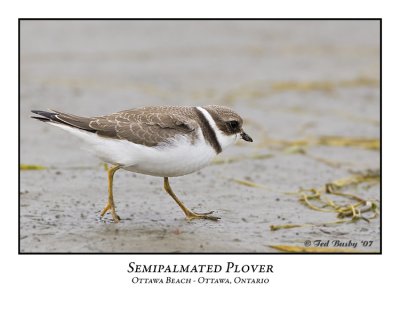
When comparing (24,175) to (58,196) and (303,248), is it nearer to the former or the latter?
(58,196)

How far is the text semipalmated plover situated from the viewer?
6.83 meters

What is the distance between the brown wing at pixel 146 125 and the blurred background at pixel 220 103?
3.11ft

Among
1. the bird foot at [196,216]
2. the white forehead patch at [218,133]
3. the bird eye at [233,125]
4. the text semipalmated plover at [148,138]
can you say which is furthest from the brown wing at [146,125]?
the bird foot at [196,216]

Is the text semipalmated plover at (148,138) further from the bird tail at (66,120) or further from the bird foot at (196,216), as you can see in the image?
the bird foot at (196,216)

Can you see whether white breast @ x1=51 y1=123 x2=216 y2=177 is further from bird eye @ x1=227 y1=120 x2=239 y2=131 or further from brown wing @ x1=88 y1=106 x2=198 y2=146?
bird eye @ x1=227 y1=120 x2=239 y2=131

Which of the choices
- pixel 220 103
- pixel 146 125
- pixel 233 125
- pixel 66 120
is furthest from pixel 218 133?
pixel 220 103

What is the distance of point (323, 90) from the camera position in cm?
1365

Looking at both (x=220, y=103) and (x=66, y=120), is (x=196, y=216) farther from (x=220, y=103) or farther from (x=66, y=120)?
(x=220, y=103)

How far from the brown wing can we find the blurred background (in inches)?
37.3

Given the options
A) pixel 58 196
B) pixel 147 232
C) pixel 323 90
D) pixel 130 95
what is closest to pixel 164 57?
pixel 130 95

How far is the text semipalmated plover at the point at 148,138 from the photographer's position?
22.4 feet

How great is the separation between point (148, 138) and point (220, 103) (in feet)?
19.4

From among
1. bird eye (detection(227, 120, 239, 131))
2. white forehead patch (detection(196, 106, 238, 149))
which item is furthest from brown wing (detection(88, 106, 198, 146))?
bird eye (detection(227, 120, 239, 131))

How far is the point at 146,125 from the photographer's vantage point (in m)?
6.94
